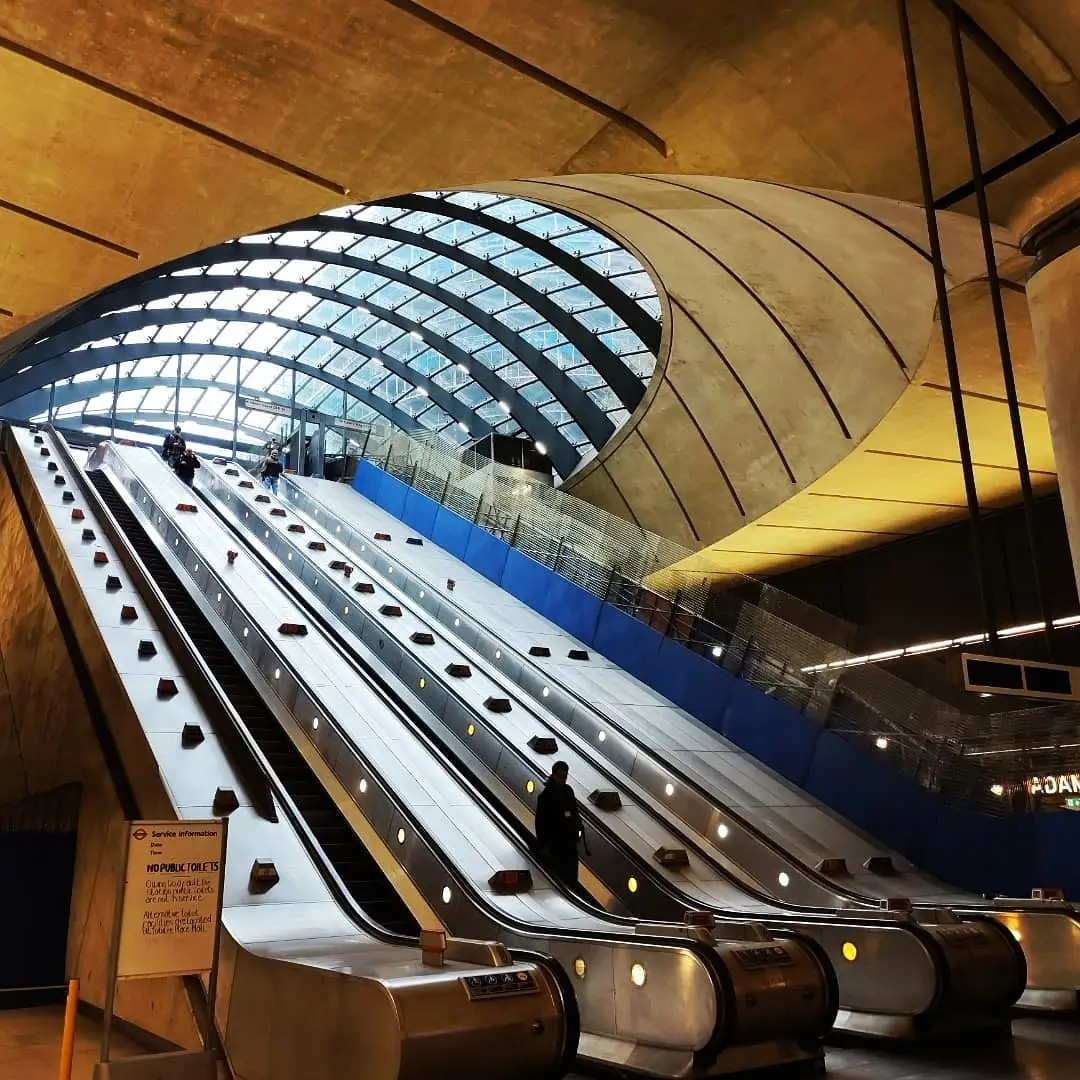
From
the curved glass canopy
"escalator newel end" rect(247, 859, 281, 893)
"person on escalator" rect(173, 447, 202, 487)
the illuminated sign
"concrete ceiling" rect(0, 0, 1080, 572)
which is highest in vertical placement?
the curved glass canopy

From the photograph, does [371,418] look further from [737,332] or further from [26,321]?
[26,321]

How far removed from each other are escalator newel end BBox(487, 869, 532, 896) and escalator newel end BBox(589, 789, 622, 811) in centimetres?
205

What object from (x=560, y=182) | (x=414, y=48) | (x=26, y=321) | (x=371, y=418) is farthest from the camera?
(x=371, y=418)

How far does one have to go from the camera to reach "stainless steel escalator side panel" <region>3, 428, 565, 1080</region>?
4914 mm

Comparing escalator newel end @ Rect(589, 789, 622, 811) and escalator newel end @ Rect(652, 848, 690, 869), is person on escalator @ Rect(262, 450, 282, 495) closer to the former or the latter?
escalator newel end @ Rect(589, 789, 622, 811)

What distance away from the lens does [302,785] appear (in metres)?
10.3

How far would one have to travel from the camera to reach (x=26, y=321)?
8.29 meters

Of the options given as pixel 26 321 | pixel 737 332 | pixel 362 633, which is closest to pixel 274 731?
pixel 362 633

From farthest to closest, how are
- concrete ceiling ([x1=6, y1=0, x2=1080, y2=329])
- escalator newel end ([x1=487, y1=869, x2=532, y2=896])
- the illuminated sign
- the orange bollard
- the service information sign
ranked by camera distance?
the illuminated sign < escalator newel end ([x1=487, y1=869, x2=532, y2=896]) < concrete ceiling ([x1=6, y1=0, x2=1080, y2=329]) < the service information sign < the orange bollard

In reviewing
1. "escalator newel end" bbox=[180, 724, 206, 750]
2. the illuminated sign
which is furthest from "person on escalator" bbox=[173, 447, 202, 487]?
the illuminated sign

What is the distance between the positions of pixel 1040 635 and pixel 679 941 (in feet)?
40.9

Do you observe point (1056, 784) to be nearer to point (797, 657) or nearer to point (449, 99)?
point (797, 657)

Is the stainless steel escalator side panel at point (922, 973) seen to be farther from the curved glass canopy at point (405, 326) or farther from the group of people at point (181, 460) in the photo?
the group of people at point (181, 460)

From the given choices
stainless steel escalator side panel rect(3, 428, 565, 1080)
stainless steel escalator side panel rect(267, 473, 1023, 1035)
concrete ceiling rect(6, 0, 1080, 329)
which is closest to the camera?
stainless steel escalator side panel rect(3, 428, 565, 1080)
